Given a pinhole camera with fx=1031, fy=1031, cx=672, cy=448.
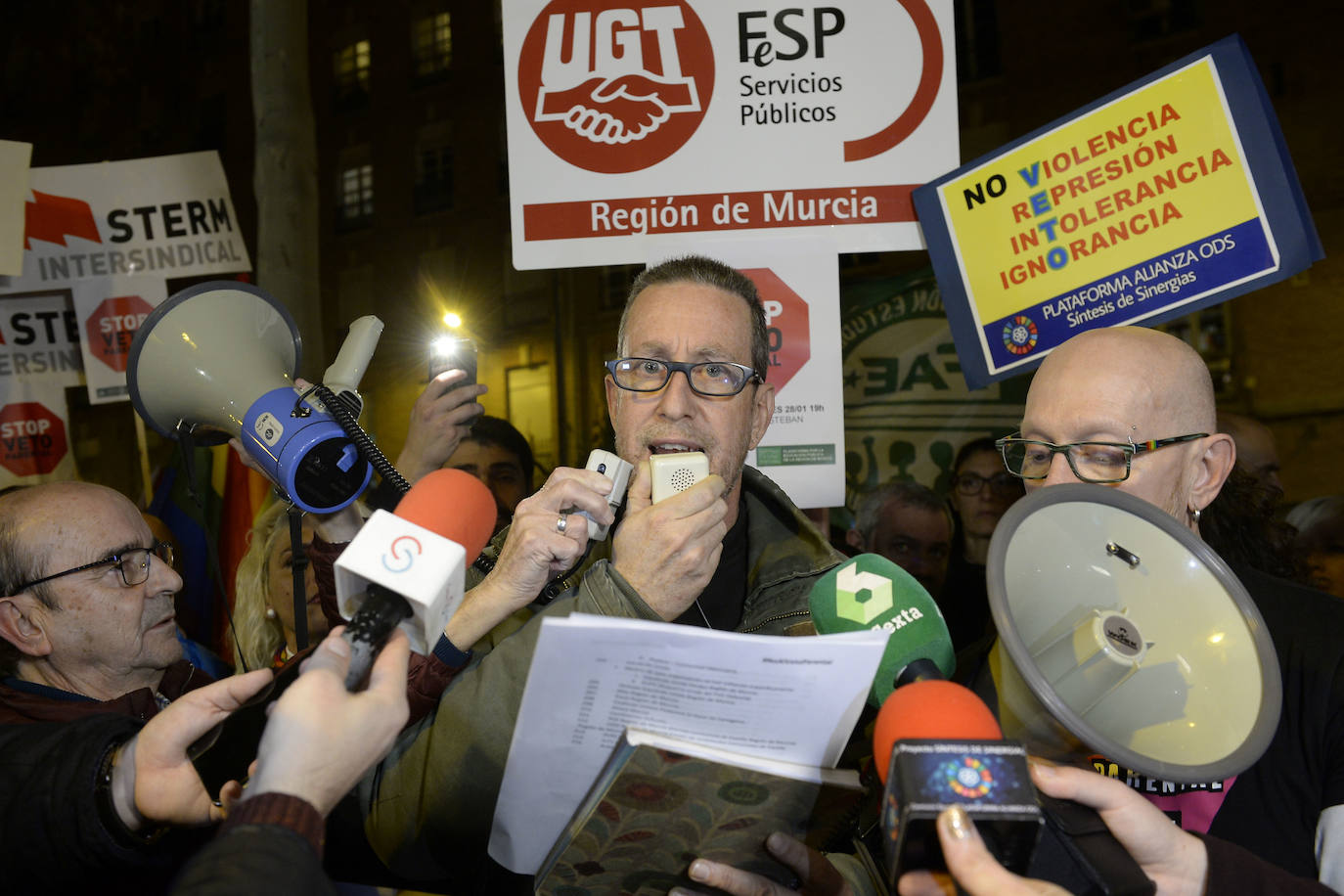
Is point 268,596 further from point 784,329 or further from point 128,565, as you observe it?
point 784,329

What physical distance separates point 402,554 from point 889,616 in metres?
0.65

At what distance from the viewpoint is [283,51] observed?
6.11 meters

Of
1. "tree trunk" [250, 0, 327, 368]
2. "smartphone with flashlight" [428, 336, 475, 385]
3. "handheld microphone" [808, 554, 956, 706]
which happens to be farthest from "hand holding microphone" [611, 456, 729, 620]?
"tree trunk" [250, 0, 327, 368]

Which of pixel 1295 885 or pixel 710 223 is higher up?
pixel 710 223

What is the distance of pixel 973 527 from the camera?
412 cm

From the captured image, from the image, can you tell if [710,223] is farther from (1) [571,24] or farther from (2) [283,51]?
(2) [283,51]

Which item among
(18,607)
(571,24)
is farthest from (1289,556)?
(18,607)

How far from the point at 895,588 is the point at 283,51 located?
5.92 m

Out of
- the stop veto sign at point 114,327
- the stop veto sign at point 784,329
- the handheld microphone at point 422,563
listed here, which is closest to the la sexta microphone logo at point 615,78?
the stop veto sign at point 784,329

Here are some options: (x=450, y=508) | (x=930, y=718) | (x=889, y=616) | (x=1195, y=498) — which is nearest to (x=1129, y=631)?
(x=889, y=616)

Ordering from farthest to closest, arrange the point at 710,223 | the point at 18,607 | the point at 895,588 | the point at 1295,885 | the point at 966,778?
1. the point at 710,223
2. the point at 18,607
3. the point at 895,588
4. the point at 1295,885
5. the point at 966,778

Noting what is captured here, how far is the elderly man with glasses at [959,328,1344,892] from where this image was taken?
160 centimetres

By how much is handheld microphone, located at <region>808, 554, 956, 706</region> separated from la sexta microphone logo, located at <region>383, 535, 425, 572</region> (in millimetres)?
599

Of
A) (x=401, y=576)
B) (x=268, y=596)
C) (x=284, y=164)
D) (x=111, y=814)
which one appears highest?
(x=284, y=164)
